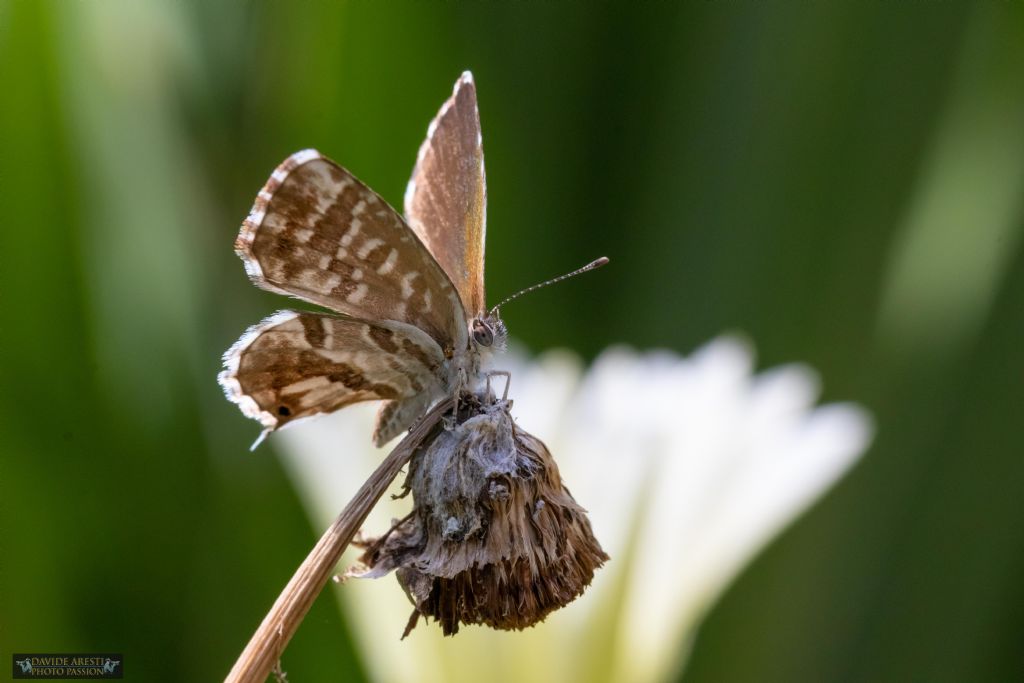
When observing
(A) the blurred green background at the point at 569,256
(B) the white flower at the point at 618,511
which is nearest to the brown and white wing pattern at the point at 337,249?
(B) the white flower at the point at 618,511

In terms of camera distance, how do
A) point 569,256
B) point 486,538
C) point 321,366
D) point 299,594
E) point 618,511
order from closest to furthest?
point 299,594
point 486,538
point 321,366
point 618,511
point 569,256

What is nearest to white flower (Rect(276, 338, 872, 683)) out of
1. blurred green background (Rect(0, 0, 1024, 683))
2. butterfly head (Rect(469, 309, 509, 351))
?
blurred green background (Rect(0, 0, 1024, 683))

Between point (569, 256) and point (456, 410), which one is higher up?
point (456, 410)

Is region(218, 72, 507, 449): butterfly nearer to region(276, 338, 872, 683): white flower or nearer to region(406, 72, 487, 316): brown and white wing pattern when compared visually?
region(406, 72, 487, 316): brown and white wing pattern

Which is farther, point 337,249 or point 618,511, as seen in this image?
point 618,511

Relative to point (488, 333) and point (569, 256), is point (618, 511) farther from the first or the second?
point (569, 256)

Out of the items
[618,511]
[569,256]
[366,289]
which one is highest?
[366,289]

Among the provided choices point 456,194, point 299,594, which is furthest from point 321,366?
point 299,594
